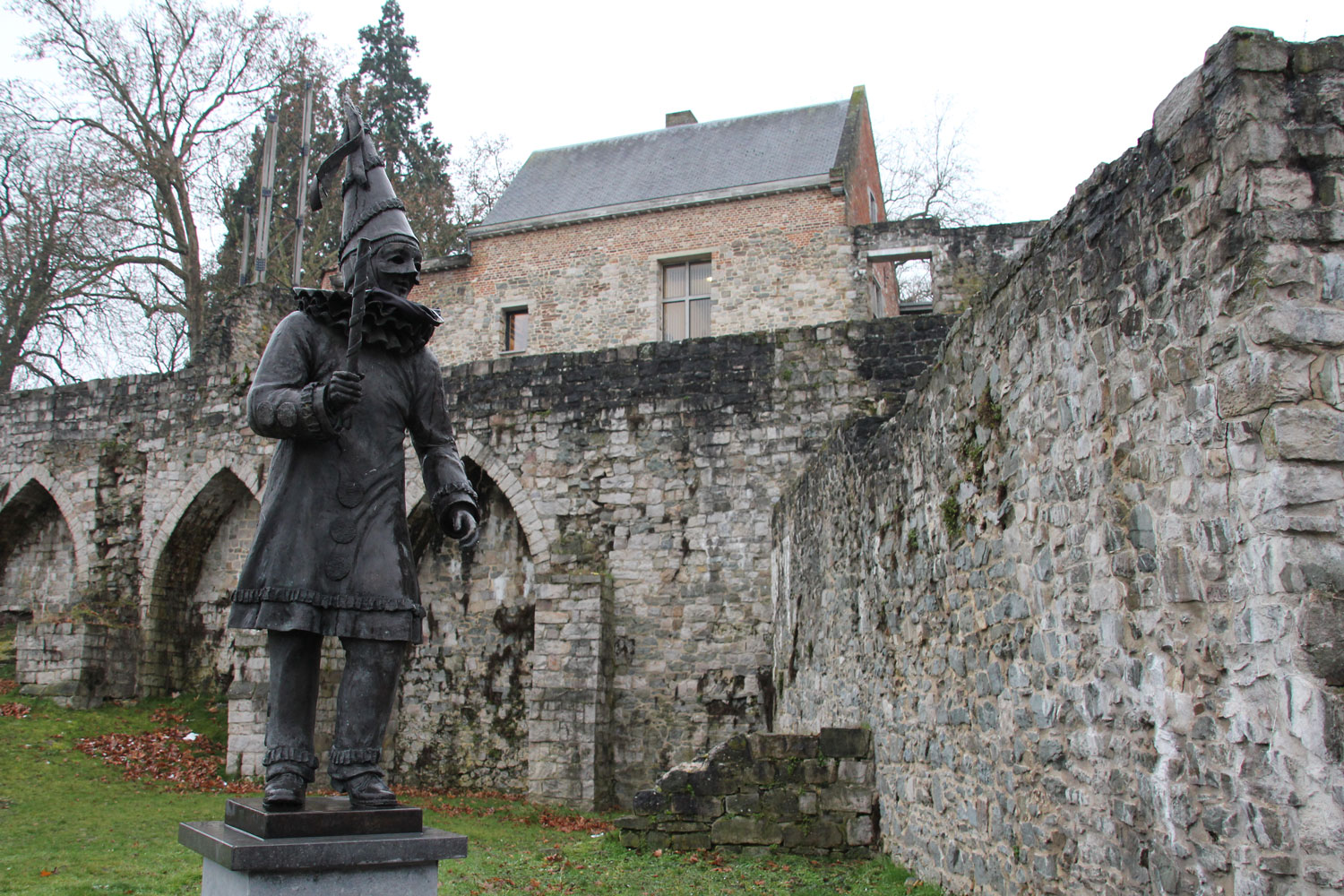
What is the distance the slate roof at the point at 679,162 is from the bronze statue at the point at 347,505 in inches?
683

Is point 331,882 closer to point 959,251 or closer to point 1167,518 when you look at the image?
point 1167,518

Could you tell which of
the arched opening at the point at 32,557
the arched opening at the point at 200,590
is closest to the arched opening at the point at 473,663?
the arched opening at the point at 200,590

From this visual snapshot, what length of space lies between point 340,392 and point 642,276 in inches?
709

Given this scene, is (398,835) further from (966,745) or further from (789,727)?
(789,727)

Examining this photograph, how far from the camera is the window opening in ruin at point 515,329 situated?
2227cm

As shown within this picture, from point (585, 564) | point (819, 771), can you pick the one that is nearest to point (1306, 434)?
point (819, 771)

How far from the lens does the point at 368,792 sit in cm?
341

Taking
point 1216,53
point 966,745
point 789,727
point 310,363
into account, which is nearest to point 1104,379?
point 1216,53

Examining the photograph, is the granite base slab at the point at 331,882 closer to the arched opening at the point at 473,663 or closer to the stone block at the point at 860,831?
the stone block at the point at 860,831

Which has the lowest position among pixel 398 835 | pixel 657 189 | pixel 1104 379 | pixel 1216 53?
pixel 398 835

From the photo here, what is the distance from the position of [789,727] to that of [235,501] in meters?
9.40

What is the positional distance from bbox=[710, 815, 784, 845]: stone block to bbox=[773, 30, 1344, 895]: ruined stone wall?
219 centimetres

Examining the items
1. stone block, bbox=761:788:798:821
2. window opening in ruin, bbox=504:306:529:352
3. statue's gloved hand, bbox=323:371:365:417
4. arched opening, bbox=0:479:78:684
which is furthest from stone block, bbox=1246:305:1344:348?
window opening in ruin, bbox=504:306:529:352

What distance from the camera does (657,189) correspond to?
21.8 metres
